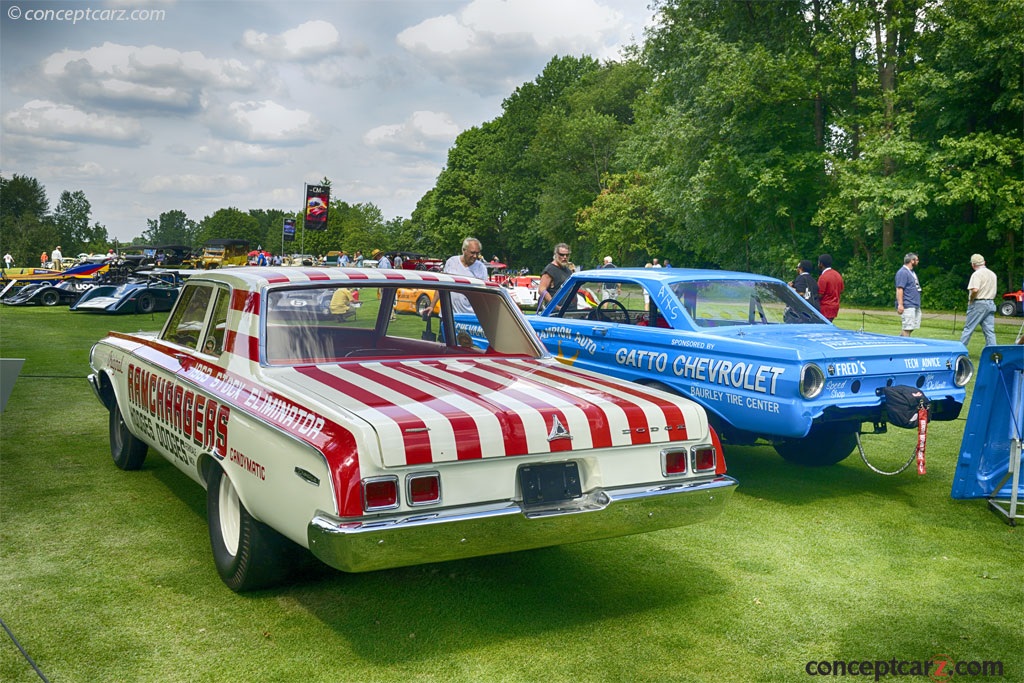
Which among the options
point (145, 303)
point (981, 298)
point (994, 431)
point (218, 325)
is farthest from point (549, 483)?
point (145, 303)

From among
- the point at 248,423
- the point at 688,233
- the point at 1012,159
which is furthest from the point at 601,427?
the point at 688,233

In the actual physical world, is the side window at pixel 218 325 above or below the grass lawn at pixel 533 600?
above

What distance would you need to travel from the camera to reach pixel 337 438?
10.9 ft

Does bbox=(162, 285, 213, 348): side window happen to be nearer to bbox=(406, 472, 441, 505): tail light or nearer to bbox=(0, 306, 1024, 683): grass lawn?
bbox=(0, 306, 1024, 683): grass lawn

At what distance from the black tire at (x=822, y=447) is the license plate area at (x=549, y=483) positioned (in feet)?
13.2

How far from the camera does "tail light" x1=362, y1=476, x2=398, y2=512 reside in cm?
327

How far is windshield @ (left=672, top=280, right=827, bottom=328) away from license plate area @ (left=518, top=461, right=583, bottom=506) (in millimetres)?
3351

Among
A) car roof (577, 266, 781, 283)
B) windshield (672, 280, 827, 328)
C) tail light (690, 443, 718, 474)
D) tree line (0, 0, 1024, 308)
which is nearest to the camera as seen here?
tail light (690, 443, 718, 474)

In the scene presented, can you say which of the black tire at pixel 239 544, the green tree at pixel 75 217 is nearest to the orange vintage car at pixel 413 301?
the black tire at pixel 239 544

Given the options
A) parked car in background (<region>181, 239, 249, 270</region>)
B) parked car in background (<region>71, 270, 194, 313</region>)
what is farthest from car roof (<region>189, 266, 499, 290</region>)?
parked car in background (<region>181, 239, 249, 270</region>)

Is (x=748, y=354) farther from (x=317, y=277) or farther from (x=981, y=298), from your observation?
(x=981, y=298)

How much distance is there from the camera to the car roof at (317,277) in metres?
4.61

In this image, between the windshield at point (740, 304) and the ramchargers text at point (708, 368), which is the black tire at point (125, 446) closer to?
the ramchargers text at point (708, 368)

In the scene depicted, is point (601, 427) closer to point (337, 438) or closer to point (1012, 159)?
point (337, 438)
